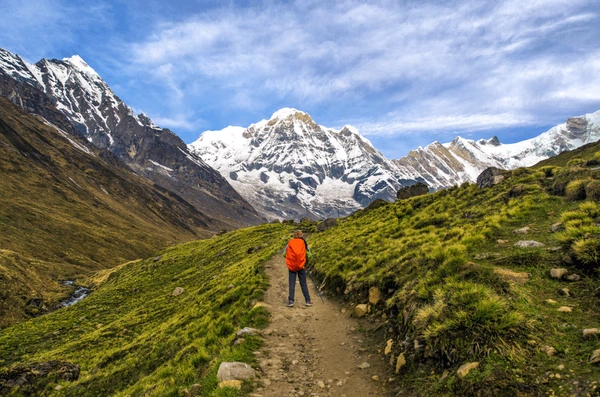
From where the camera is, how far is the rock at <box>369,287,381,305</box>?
13.2m

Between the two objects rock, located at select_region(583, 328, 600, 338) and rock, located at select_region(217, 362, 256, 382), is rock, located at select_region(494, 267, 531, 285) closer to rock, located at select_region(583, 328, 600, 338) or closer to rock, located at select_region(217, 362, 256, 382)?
rock, located at select_region(583, 328, 600, 338)

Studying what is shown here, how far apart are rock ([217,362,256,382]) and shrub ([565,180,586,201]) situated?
17254mm

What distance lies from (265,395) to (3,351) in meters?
30.4

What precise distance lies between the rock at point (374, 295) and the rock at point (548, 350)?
22.6 ft

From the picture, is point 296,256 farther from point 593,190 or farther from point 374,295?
point 593,190

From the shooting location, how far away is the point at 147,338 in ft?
70.7

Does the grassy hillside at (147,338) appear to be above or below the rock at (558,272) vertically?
below

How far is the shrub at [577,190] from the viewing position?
15.9 metres

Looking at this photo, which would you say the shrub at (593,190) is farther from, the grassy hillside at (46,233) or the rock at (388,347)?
the grassy hillside at (46,233)

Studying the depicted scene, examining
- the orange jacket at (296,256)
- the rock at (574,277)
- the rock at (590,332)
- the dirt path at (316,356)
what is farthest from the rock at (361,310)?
the rock at (590,332)

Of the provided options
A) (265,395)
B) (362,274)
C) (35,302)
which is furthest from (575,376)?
(35,302)

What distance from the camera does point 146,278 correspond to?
4809 centimetres

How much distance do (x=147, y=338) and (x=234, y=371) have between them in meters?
15.2

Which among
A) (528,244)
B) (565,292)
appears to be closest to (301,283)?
(528,244)
